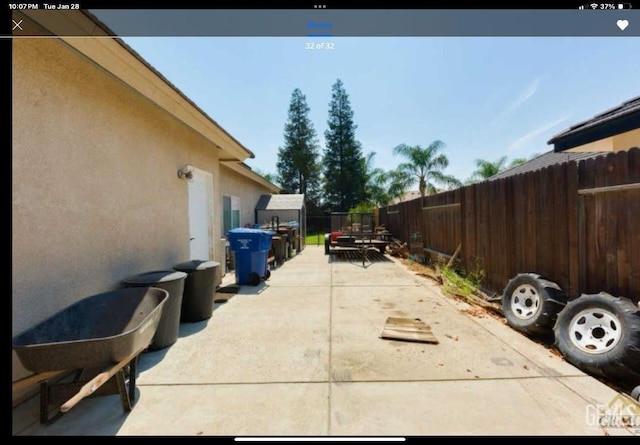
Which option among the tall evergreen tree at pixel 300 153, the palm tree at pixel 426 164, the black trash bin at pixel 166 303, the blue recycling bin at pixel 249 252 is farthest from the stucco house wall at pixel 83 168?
the tall evergreen tree at pixel 300 153

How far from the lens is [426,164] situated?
902 inches

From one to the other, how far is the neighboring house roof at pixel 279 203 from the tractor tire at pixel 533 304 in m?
13.5

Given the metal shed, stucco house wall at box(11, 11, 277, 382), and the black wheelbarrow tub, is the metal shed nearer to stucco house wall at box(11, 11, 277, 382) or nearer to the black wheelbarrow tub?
stucco house wall at box(11, 11, 277, 382)

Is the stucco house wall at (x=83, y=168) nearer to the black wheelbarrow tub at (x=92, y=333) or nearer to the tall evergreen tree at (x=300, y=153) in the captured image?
the black wheelbarrow tub at (x=92, y=333)

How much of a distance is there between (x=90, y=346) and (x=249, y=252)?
189 inches

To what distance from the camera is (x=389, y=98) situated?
8766 millimetres

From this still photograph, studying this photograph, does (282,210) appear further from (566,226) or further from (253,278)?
(566,226)

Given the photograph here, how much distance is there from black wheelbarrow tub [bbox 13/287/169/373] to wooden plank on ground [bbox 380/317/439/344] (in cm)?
298

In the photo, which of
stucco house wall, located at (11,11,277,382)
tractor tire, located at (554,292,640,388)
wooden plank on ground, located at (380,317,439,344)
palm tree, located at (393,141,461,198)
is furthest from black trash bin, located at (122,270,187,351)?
palm tree, located at (393,141,461,198)

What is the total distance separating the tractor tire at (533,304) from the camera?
3664mm

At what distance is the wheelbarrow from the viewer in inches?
80.1

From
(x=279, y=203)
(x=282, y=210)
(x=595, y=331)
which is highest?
(x=279, y=203)

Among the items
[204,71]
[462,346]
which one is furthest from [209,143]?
[462,346]

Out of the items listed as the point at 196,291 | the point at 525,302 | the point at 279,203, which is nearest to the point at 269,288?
the point at 196,291
